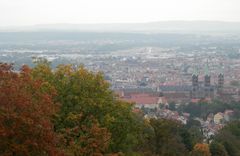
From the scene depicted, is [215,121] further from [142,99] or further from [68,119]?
[68,119]

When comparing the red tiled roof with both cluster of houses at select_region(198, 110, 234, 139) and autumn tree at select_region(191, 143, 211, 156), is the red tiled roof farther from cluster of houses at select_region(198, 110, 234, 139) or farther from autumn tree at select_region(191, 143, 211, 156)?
autumn tree at select_region(191, 143, 211, 156)

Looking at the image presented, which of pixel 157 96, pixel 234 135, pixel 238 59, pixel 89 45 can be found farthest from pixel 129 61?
pixel 234 135

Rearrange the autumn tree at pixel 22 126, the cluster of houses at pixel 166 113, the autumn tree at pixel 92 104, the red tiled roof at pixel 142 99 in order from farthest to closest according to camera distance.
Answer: the red tiled roof at pixel 142 99
the cluster of houses at pixel 166 113
the autumn tree at pixel 92 104
the autumn tree at pixel 22 126

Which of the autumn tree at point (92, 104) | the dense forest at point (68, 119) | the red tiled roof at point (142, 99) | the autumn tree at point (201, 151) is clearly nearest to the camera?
the dense forest at point (68, 119)

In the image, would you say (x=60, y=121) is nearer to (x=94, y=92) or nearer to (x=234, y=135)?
(x=94, y=92)

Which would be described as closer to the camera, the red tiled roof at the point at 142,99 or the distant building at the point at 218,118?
the distant building at the point at 218,118

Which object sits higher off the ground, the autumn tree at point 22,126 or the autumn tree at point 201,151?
the autumn tree at point 22,126

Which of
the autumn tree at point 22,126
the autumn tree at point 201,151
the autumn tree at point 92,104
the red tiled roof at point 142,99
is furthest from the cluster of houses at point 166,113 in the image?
the autumn tree at point 22,126

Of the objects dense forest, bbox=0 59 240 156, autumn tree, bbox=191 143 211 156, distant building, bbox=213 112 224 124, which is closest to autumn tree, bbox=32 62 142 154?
dense forest, bbox=0 59 240 156

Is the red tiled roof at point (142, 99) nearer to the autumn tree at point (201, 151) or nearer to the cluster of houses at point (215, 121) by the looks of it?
the cluster of houses at point (215, 121)

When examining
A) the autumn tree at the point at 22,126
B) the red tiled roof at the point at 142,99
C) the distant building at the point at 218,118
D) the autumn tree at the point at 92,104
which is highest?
the autumn tree at the point at 22,126
